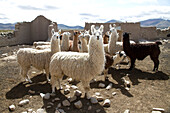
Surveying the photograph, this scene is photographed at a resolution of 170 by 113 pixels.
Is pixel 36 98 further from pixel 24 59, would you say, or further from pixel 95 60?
pixel 95 60

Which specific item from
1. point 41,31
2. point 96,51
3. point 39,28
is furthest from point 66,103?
point 39,28

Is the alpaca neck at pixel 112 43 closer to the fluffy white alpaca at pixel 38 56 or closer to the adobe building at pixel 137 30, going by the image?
the fluffy white alpaca at pixel 38 56

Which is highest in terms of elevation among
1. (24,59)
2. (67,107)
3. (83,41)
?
(83,41)

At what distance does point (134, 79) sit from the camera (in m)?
5.76

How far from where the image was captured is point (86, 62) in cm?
397

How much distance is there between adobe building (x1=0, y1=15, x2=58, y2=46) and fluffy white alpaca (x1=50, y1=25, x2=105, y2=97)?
483 inches

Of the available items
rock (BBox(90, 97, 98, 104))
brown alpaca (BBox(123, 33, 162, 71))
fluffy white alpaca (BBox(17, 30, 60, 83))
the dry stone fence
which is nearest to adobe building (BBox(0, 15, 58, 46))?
the dry stone fence

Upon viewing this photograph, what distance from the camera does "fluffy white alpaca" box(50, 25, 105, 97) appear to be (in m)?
3.85

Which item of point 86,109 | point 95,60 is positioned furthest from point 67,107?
point 95,60

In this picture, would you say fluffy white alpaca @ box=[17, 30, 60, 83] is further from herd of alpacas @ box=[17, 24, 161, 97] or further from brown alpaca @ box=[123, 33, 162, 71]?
brown alpaca @ box=[123, 33, 162, 71]

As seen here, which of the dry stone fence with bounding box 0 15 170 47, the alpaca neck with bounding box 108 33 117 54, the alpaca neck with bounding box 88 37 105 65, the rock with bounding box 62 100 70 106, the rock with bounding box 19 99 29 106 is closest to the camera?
the alpaca neck with bounding box 88 37 105 65

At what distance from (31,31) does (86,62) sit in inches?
574

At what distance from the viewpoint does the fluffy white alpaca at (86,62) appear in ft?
12.6

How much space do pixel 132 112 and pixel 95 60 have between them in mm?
1496
